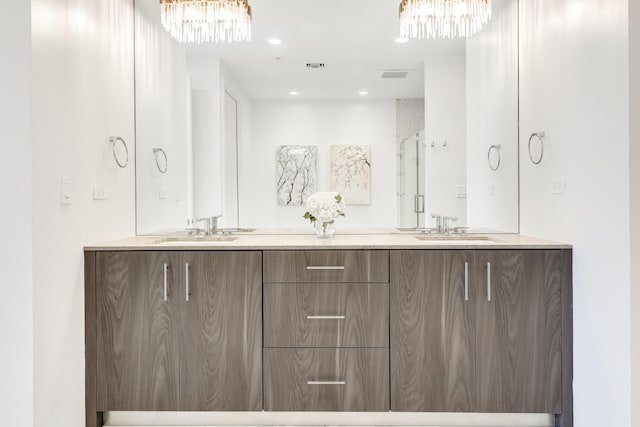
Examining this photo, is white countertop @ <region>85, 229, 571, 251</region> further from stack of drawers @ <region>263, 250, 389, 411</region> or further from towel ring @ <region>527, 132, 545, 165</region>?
towel ring @ <region>527, 132, 545, 165</region>

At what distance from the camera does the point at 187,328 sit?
2.07 metres

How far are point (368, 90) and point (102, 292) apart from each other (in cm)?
170

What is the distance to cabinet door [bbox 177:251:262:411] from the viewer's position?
6.77 ft

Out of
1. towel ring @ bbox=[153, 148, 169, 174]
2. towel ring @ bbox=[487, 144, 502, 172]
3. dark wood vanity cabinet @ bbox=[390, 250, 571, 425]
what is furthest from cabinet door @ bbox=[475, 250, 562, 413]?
towel ring @ bbox=[153, 148, 169, 174]

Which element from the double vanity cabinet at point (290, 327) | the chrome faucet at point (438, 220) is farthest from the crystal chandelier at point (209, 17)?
the chrome faucet at point (438, 220)

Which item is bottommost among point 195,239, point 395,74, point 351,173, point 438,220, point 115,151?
point 195,239

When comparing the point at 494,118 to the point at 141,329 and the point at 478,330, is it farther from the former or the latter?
the point at 141,329

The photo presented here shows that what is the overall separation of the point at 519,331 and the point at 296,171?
1355 mm

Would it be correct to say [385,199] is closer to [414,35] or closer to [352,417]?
[414,35]

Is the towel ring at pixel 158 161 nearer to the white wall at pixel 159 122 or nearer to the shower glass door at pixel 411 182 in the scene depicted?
the white wall at pixel 159 122

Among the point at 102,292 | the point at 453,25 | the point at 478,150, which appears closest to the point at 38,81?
the point at 102,292

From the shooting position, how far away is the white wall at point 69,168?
1.70 metres

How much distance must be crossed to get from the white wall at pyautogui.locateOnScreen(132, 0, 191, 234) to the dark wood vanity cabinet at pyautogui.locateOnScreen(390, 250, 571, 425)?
1346mm

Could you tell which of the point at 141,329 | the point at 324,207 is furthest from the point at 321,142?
the point at 141,329
